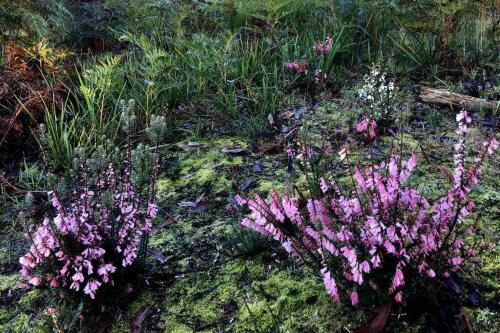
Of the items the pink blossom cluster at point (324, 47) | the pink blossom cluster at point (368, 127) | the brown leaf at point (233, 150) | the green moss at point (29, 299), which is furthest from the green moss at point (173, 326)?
the pink blossom cluster at point (324, 47)

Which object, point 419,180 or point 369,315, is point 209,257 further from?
point 419,180

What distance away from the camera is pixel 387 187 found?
1.87m

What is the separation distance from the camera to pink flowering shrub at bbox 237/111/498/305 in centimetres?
179

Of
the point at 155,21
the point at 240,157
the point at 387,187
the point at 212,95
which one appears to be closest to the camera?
the point at 387,187

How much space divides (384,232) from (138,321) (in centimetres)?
→ 124

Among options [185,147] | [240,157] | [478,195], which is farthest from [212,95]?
[478,195]

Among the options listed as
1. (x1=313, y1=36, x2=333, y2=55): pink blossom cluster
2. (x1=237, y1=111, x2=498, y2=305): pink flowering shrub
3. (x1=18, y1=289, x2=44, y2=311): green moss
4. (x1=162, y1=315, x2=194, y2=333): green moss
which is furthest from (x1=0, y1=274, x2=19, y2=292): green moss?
(x1=313, y1=36, x2=333, y2=55): pink blossom cluster

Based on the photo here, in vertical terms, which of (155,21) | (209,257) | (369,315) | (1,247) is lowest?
(1,247)

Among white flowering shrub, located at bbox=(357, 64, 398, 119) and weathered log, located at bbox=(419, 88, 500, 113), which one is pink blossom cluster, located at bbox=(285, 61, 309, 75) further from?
weathered log, located at bbox=(419, 88, 500, 113)

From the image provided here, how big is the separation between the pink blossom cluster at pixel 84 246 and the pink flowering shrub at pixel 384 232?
656 millimetres

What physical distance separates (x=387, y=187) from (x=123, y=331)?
1.40 metres

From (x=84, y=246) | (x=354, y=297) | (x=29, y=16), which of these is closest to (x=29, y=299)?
(x=84, y=246)

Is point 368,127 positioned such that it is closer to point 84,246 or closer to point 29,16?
point 84,246

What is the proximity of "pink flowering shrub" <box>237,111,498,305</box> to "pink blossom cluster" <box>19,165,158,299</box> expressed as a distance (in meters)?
0.66
